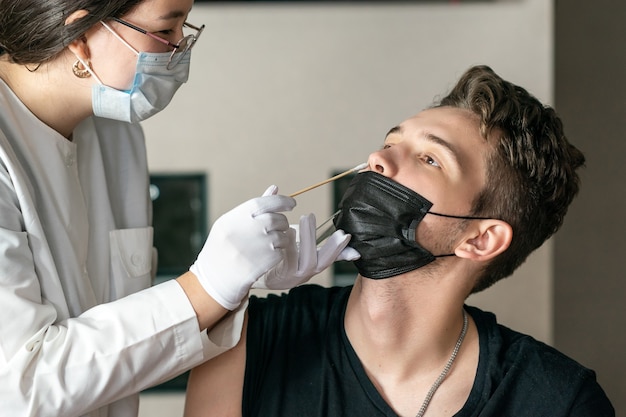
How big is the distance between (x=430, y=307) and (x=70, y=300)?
2.61 feet

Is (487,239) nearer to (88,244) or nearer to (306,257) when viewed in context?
(306,257)

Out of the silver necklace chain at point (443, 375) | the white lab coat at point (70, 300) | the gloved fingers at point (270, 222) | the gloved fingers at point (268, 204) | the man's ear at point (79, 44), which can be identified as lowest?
the silver necklace chain at point (443, 375)

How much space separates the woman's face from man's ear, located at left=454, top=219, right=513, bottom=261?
801 millimetres

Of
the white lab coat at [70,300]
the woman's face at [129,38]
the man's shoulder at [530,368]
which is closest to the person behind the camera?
the white lab coat at [70,300]

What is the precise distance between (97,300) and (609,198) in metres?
2.93

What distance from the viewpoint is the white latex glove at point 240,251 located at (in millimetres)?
1549

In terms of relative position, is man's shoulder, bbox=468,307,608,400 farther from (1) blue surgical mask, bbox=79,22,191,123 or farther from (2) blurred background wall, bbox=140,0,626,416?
(2) blurred background wall, bbox=140,0,626,416

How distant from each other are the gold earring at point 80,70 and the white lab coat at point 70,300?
0.44 feet

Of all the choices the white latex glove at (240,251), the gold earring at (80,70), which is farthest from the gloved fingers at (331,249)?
the gold earring at (80,70)

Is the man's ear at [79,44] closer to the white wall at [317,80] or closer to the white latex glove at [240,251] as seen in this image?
the white latex glove at [240,251]

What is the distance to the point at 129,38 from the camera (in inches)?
65.2

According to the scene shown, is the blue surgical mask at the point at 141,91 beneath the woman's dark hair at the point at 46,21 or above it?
beneath

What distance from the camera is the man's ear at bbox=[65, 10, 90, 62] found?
1.58 meters

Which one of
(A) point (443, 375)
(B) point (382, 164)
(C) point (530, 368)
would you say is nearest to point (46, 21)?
(B) point (382, 164)
